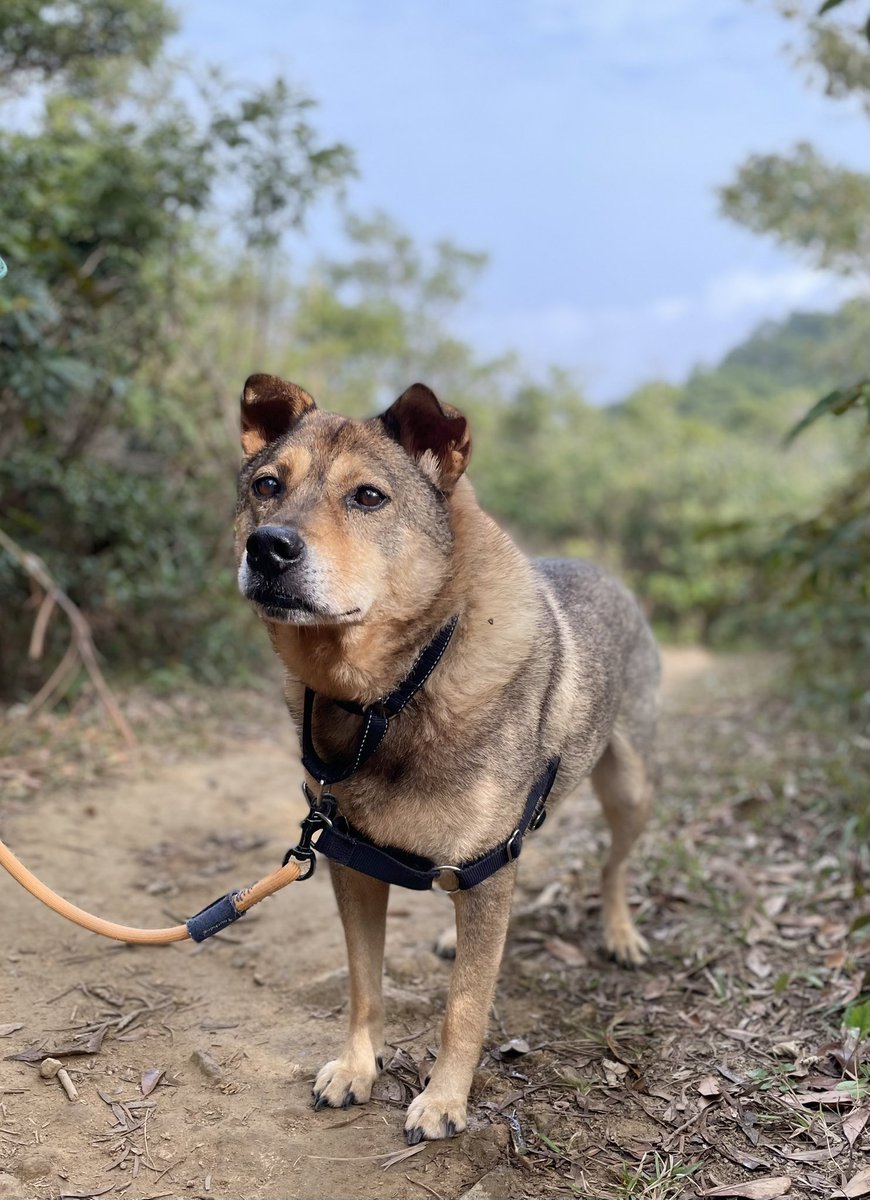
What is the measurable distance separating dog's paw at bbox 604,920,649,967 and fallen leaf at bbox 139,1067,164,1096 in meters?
1.98

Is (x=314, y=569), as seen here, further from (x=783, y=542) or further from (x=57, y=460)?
(x=57, y=460)

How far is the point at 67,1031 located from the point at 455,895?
56.8 inches

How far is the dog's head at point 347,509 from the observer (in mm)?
2525

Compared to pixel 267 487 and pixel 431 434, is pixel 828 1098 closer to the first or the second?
pixel 431 434

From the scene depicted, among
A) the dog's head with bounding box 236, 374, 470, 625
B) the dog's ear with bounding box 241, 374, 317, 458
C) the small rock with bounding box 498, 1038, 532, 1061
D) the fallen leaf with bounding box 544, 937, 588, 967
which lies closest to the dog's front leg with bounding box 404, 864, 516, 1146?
the small rock with bounding box 498, 1038, 532, 1061

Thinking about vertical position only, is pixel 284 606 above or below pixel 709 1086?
above

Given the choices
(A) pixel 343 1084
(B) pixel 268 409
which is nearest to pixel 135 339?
(B) pixel 268 409

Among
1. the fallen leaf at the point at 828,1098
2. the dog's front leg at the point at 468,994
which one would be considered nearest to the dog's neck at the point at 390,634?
the dog's front leg at the point at 468,994

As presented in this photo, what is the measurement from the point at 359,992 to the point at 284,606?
1.38 meters

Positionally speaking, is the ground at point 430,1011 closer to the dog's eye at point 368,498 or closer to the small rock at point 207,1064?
the small rock at point 207,1064

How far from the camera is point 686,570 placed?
14258 mm

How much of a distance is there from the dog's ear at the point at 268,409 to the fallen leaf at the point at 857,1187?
271cm

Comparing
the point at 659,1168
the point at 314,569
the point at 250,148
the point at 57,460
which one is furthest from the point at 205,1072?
the point at 250,148

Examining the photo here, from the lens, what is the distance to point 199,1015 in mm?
3426
